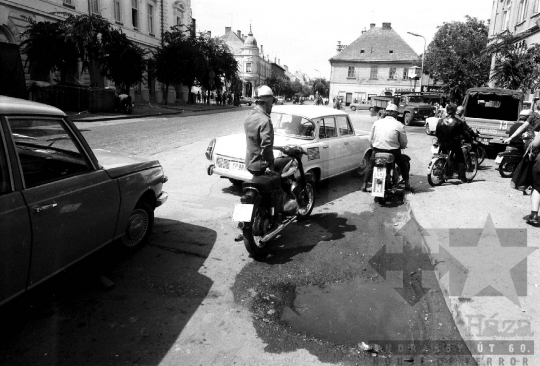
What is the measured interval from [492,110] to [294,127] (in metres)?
10.8

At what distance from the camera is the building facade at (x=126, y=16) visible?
23047 mm

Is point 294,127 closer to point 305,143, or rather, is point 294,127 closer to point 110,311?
point 305,143

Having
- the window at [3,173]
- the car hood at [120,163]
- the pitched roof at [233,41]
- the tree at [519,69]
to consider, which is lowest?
the car hood at [120,163]

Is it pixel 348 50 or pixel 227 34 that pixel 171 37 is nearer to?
pixel 348 50

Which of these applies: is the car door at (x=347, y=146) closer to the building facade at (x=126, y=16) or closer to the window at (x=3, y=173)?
the window at (x=3, y=173)

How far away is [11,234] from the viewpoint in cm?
288

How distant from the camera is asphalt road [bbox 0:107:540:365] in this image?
124 inches

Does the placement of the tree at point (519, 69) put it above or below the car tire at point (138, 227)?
above

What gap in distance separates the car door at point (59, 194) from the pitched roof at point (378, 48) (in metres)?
67.6

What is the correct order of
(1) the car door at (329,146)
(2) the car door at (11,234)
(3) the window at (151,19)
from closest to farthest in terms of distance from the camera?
1. (2) the car door at (11,234)
2. (1) the car door at (329,146)
3. (3) the window at (151,19)

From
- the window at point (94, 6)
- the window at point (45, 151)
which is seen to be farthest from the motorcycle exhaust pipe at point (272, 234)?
the window at point (94, 6)

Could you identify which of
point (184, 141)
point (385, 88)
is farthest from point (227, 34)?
point (184, 141)

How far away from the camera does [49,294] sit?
12.6 ft

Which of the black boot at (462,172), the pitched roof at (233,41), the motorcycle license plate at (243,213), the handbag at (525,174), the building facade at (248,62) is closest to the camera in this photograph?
the motorcycle license plate at (243,213)
